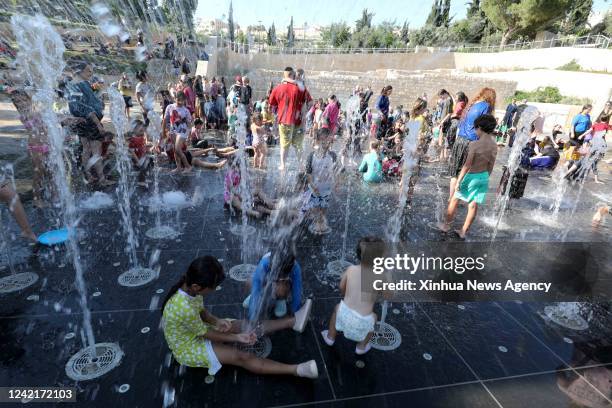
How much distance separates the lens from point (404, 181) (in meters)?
6.86

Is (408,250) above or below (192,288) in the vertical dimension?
below

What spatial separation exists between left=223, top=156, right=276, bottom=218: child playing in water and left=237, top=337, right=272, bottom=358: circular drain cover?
2689 mm

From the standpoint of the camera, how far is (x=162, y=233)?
4738 mm

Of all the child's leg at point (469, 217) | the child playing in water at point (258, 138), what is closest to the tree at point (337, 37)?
the child playing in water at point (258, 138)

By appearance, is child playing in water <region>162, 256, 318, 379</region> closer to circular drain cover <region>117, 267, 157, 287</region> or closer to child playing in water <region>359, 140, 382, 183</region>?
circular drain cover <region>117, 267, 157, 287</region>

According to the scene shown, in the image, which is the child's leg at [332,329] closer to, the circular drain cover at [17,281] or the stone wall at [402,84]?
the circular drain cover at [17,281]

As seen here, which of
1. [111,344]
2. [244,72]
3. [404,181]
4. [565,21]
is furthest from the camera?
[565,21]

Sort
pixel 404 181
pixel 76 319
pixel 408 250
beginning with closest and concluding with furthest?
pixel 76 319 < pixel 408 250 < pixel 404 181

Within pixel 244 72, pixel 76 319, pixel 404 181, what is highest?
pixel 244 72

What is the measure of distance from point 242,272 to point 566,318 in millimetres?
3281

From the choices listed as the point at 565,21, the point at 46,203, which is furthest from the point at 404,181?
the point at 565,21

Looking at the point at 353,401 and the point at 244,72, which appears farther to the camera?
the point at 244,72

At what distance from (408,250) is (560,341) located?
1.92 metres

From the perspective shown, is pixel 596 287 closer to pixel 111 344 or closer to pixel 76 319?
pixel 111 344
